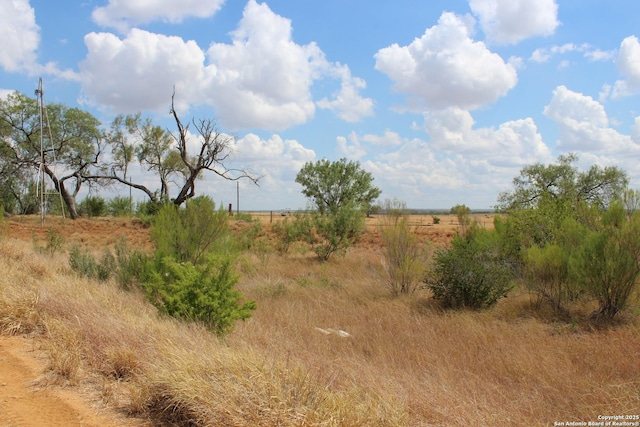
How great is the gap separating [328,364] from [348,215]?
16997 mm

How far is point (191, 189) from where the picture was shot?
3312cm

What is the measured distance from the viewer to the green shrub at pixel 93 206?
37.5 metres

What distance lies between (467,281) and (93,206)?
33886 mm

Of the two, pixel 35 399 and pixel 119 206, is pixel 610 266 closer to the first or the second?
pixel 35 399

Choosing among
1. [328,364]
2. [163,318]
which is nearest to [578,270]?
[328,364]

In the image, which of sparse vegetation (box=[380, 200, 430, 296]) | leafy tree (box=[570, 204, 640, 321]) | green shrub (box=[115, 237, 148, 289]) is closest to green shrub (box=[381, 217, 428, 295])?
sparse vegetation (box=[380, 200, 430, 296])

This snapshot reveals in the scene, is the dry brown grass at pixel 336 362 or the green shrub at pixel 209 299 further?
the green shrub at pixel 209 299

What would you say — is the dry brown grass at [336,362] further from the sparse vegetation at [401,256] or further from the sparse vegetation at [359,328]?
the sparse vegetation at [401,256]

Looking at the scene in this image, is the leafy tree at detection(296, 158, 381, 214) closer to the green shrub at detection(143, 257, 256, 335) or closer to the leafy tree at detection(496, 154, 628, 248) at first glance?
the leafy tree at detection(496, 154, 628, 248)

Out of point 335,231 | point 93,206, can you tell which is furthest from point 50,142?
point 335,231

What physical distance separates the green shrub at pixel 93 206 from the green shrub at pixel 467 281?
32282 millimetres

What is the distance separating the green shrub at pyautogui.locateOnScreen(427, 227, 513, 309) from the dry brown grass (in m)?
0.46

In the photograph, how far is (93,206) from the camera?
37.8 m

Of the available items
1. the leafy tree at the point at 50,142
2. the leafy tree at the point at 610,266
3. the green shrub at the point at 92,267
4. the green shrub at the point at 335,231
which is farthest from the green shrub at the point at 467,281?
the leafy tree at the point at 50,142
